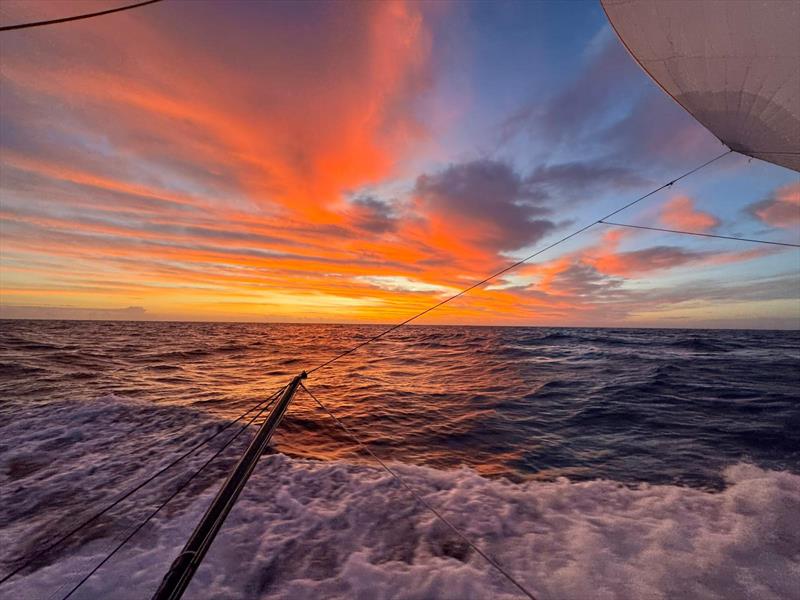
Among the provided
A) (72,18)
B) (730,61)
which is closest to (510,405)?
(730,61)

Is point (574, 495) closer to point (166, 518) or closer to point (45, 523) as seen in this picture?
point (166, 518)

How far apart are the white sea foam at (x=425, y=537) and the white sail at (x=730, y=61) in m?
5.27

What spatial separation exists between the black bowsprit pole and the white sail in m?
6.84

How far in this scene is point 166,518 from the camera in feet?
16.3

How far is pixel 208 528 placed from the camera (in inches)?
85.7

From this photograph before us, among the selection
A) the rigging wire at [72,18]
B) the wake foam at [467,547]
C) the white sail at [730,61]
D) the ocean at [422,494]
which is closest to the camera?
the rigging wire at [72,18]

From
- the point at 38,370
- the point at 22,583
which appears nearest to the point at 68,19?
the point at 22,583

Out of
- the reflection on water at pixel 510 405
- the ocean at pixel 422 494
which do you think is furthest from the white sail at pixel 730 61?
the reflection on water at pixel 510 405

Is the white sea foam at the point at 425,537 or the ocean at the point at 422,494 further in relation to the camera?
the ocean at the point at 422,494

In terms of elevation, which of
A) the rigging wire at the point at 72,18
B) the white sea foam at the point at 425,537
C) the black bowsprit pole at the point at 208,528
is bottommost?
the white sea foam at the point at 425,537

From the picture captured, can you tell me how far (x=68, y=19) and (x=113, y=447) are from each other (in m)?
7.37

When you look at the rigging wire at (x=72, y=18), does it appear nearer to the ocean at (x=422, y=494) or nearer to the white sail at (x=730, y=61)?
the ocean at (x=422, y=494)

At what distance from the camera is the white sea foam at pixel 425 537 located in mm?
3760

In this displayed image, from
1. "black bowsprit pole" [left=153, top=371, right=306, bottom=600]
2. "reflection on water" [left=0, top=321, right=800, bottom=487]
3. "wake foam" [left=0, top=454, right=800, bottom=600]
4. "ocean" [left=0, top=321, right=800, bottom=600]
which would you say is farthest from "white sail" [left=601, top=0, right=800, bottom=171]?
"black bowsprit pole" [left=153, top=371, right=306, bottom=600]
